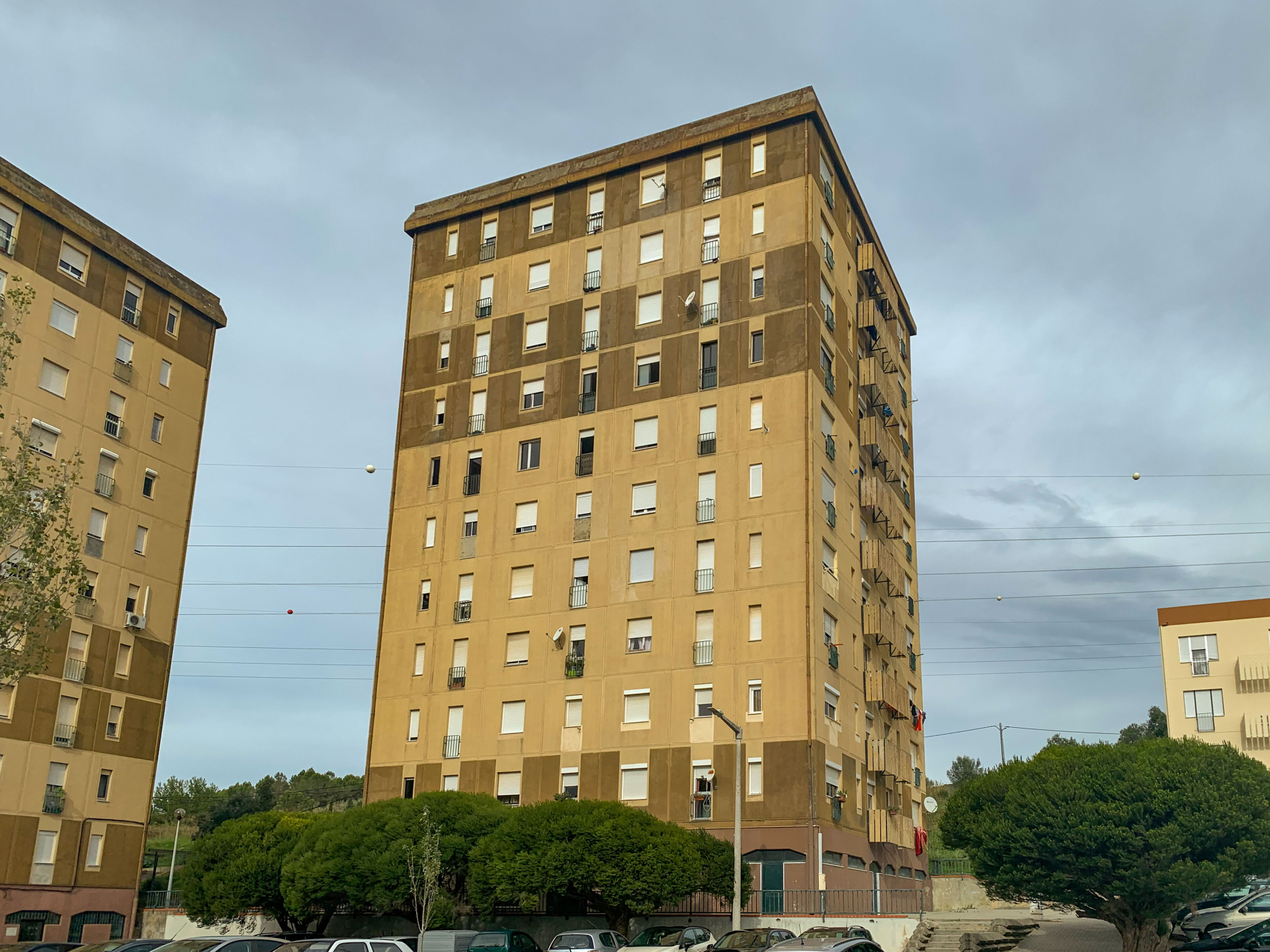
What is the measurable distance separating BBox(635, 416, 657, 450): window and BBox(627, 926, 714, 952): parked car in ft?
78.0

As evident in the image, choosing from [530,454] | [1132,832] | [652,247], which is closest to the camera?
[1132,832]

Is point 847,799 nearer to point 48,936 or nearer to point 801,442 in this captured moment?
point 801,442

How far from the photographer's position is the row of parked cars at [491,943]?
30.4 meters

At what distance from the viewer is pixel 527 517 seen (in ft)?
198

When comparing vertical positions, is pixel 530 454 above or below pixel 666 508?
above

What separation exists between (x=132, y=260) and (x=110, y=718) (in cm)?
2351

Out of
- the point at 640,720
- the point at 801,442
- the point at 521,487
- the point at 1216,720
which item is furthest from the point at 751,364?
the point at 1216,720

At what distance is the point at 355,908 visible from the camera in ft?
161

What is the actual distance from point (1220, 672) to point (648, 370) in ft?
138

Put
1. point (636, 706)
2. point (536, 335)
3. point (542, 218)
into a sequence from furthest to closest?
point (542, 218), point (536, 335), point (636, 706)

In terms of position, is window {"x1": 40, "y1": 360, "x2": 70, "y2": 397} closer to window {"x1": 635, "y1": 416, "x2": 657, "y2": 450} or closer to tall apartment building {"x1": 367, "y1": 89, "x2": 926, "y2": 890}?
tall apartment building {"x1": 367, "y1": 89, "x2": 926, "y2": 890}

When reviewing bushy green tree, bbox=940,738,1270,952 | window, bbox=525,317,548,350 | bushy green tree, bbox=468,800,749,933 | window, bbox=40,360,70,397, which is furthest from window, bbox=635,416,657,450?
window, bbox=40,360,70,397

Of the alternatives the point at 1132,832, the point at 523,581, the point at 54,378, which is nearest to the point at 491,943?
the point at 1132,832

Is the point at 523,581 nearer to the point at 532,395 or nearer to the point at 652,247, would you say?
the point at 532,395
